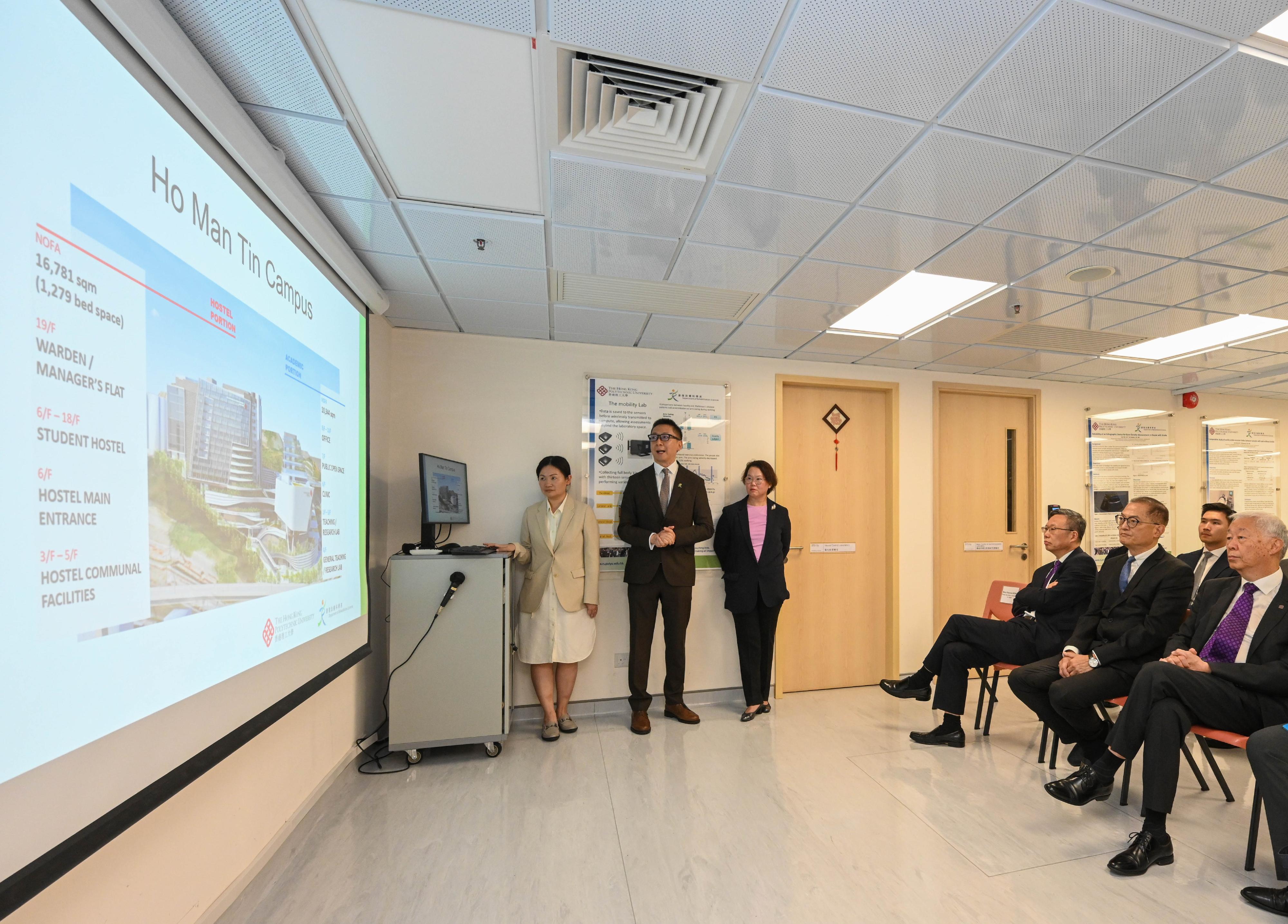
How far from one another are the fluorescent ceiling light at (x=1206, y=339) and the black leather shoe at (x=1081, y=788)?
2.80 meters

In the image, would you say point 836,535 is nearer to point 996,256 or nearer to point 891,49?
point 996,256

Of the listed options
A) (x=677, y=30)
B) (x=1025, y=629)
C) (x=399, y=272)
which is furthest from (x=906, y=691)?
(x=399, y=272)

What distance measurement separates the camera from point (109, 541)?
1.06 metres

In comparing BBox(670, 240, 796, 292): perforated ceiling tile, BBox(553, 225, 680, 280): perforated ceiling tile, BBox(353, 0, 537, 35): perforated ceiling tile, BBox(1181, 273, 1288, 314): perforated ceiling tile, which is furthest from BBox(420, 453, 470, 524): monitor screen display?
BBox(1181, 273, 1288, 314): perforated ceiling tile

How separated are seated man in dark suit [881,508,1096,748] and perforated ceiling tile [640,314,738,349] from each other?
227cm

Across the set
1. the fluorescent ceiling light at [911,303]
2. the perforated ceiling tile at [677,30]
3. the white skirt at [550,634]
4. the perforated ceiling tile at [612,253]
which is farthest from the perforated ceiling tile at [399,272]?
the fluorescent ceiling light at [911,303]

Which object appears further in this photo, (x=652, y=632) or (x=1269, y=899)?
(x=652, y=632)

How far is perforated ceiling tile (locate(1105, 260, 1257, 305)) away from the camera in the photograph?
2.60 meters

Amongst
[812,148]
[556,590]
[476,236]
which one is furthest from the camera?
[556,590]

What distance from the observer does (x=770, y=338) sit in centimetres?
370

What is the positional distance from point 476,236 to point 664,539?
197 cm

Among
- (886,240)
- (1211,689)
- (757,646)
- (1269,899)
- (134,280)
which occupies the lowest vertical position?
(1269,899)

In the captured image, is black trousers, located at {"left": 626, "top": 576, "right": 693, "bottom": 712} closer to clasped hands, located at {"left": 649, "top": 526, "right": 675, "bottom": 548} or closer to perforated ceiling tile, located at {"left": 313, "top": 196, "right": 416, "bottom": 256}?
clasped hands, located at {"left": 649, "top": 526, "right": 675, "bottom": 548}

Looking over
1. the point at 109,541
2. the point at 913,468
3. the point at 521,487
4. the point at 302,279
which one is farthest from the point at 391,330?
the point at 913,468
